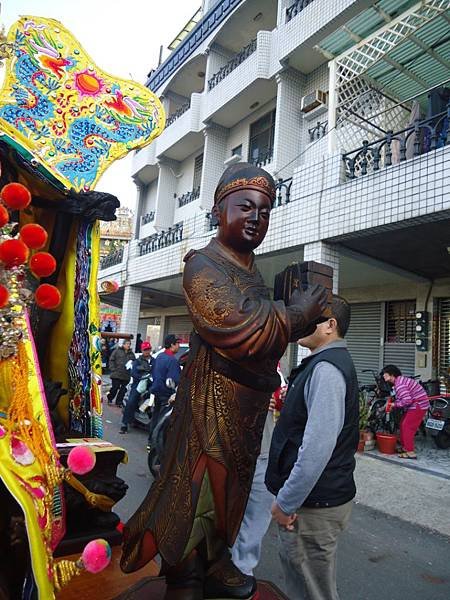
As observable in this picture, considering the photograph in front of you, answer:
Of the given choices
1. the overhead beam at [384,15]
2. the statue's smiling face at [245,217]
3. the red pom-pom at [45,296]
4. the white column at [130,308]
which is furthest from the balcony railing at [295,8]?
the red pom-pom at [45,296]

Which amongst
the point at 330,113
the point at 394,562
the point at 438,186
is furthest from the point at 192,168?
the point at 394,562

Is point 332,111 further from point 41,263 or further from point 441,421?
point 41,263

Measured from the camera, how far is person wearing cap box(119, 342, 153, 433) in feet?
24.5

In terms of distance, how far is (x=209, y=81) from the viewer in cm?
1343

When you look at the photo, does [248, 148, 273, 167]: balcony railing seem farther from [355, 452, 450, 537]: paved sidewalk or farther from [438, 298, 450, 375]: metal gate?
[355, 452, 450, 537]: paved sidewalk

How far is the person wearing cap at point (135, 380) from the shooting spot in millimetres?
7453

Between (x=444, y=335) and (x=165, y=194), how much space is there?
35.8 feet

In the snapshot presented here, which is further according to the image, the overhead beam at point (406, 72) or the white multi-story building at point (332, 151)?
the overhead beam at point (406, 72)

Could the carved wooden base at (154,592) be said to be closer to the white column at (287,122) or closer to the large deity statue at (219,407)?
the large deity statue at (219,407)

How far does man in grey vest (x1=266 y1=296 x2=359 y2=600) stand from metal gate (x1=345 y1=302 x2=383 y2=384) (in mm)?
8739

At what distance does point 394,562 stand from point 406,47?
7.20 metres

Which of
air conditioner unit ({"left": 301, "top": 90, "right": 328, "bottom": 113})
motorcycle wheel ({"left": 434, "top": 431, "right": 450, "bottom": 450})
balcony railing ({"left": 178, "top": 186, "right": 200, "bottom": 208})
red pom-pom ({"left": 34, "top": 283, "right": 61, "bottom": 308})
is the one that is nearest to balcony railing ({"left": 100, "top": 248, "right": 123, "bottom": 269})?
balcony railing ({"left": 178, "top": 186, "right": 200, "bottom": 208})

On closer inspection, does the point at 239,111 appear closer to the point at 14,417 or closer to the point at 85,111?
the point at 85,111

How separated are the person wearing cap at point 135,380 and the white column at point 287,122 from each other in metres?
5.63
